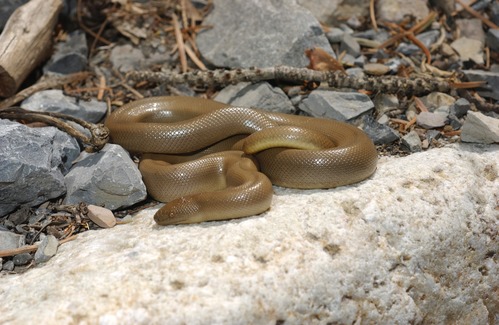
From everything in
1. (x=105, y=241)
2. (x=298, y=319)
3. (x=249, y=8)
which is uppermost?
(x=249, y=8)

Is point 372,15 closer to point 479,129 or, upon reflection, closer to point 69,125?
point 479,129

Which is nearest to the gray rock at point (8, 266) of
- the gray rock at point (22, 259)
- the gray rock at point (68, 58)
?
the gray rock at point (22, 259)

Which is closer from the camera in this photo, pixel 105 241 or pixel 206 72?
pixel 105 241

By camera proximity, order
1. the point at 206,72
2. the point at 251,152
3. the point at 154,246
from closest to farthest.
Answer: the point at 154,246 < the point at 251,152 < the point at 206,72

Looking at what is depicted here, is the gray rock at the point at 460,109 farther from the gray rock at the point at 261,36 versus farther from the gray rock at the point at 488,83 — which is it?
the gray rock at the point at 261,36

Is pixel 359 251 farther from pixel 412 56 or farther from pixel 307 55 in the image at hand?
pixel 412 56

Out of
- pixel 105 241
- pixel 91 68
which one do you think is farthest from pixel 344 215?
pixel 91 68

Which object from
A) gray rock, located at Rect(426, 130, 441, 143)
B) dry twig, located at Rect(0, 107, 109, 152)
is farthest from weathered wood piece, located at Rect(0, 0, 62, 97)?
gray rock, located at Rect(426, 130, 441, 143)
